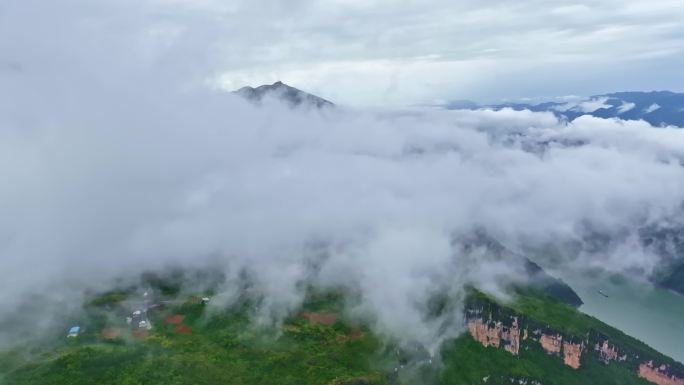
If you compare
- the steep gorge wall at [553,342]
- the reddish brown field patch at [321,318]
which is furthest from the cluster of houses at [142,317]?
the steep gorge wall at [553,342]

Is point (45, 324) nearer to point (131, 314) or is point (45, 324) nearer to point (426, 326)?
point (131, 314)

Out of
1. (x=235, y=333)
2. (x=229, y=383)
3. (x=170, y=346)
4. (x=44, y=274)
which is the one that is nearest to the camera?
(x=229, y=383)

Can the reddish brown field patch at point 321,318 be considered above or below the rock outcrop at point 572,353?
above

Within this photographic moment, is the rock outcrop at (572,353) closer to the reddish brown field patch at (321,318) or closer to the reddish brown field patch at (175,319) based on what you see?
the reddish brown field patch at (321,318)

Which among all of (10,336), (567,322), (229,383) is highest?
(10,336)

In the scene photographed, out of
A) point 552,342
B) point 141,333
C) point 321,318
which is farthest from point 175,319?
point 552,342

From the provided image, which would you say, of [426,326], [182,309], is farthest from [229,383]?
[426,326]

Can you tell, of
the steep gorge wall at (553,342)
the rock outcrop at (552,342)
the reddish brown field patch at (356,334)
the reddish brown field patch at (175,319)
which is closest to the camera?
the reddish brown field patch at (175,319)
